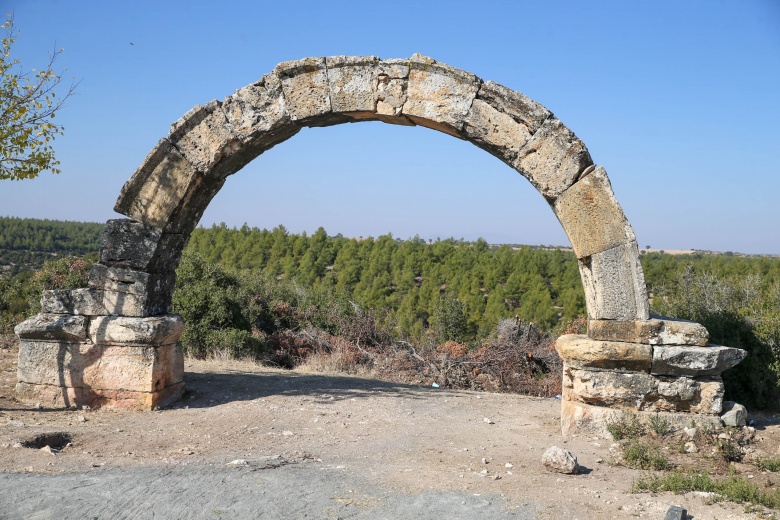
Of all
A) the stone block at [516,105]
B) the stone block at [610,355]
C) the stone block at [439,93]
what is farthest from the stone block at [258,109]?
the stone block at [610,355]

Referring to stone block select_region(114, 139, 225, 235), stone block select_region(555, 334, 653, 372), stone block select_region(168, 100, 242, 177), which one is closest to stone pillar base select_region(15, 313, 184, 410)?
stone block select_region(114, 139, 225, 235)

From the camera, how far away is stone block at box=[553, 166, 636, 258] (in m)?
6.23

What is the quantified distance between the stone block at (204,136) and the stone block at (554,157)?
289cm

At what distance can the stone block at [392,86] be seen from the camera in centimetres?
662

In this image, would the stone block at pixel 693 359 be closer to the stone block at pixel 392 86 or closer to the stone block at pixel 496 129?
the stone block at pixel 496 129

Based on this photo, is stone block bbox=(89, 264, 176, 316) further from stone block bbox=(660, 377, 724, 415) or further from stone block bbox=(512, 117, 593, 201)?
stone block bbox=(660, 377, 724, 415)

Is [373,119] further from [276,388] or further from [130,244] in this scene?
[276,388]

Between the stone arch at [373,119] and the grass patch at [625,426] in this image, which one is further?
the stone arch at [373,119]

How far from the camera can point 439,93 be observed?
6.54m

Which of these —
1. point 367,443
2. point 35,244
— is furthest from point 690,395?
point 35,244

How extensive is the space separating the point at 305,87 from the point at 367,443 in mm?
3431

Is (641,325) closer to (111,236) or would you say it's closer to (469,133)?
(469,133)

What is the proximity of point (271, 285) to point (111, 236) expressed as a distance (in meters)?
10.9

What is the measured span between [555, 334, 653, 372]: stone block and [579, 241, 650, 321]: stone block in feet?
0.85
